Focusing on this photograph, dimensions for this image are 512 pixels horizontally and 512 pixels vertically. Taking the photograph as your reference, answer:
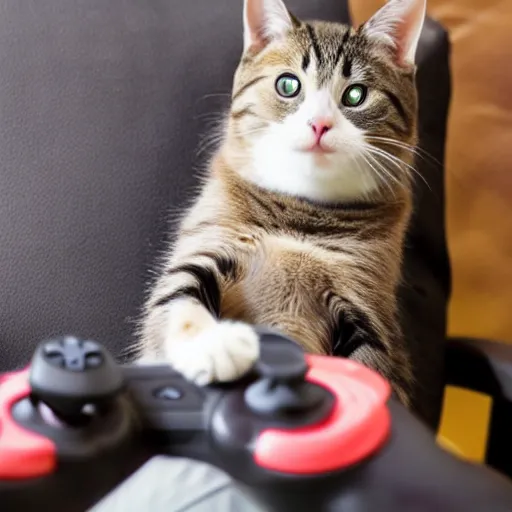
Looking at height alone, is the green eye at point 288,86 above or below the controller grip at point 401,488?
above

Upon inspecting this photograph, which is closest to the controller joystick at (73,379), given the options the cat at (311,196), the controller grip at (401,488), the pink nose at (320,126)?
the controller grip at (401,488)

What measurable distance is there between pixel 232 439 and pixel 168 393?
0.05m

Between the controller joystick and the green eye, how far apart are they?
620 mm

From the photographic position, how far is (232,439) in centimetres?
43

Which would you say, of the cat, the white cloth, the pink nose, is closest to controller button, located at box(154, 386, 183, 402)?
the white cloth

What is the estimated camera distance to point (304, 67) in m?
0.98

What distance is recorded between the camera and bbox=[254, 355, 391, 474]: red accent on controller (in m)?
0.42

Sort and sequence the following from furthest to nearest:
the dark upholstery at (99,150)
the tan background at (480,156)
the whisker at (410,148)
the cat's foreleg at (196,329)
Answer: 1. the tan background at (480,156)
2. the whisker at (410,148)
3. the dark upholstery at (99,150)
4. the cat's foreleg at (196,329)

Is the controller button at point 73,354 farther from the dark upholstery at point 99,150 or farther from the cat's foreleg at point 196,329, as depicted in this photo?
the dark upholstery at point 99,150

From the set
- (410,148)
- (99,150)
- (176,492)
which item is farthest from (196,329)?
(410,148)

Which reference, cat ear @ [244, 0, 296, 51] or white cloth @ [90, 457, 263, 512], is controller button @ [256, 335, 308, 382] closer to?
white cloth @ [90, 457, 263, 512]

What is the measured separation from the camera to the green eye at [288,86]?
3.20ft

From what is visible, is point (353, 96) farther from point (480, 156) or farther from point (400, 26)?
point (480, 156)

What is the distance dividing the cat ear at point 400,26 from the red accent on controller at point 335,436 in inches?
24.4
